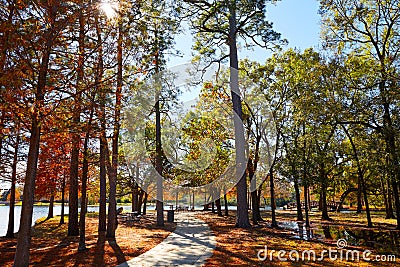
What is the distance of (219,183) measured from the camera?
27750 mm

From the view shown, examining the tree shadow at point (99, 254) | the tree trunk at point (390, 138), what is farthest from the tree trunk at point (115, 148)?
the tree trunk at point (390, 138)

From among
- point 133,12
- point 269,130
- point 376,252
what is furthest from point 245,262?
point 269,130

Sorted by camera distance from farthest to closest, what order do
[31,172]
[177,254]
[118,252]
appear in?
[118,252] → [177,254] → [31,172]

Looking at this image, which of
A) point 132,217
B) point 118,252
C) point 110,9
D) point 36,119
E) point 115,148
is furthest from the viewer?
point 132,217

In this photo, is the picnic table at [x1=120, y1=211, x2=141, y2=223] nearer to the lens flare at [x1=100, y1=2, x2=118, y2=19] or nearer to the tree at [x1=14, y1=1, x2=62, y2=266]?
the tree at [x1=14, y1=1, x2=62, y2=266]

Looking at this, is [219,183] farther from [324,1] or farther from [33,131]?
[33,131]

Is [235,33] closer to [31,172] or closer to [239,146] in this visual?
[239,146]

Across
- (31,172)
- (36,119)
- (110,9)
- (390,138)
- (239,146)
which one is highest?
(110,9)

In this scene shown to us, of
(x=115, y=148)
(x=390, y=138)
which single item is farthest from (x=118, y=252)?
(x=390, y=138)

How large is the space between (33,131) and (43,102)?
71 cm

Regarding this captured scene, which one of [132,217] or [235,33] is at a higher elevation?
[235,33]

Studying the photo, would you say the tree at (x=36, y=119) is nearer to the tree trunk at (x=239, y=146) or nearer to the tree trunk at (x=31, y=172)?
the tree trunk at (x=31, y=172)

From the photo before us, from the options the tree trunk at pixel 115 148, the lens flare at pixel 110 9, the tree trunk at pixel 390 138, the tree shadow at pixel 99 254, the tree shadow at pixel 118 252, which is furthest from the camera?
the tree trunk at pixel 390 138

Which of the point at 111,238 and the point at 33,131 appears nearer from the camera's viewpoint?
the point at 33,131
